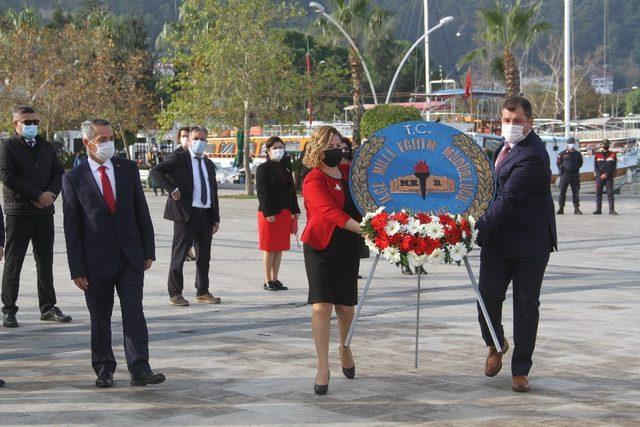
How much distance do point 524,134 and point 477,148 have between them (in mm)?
312

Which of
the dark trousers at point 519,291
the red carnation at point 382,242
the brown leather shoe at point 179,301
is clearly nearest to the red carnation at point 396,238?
the red carnation at point 382,242

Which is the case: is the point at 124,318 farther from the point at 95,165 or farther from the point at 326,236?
the point at 326,236

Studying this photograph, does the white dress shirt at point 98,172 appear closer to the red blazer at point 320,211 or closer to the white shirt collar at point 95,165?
the white shirt collar at point 95,165

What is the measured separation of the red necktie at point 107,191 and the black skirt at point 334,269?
51.1 inches

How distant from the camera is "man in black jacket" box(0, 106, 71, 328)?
10.1 metres

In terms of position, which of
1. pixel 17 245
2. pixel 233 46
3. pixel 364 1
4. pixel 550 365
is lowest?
pixel 550 365

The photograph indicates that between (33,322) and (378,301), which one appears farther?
(378,301)

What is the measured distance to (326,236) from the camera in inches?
296

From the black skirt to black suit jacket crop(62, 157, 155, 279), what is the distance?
1.13m

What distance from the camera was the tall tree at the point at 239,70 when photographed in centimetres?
3447

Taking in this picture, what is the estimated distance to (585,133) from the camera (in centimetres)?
8212

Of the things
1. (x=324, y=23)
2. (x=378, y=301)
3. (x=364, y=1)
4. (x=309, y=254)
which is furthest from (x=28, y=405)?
(x=324, y=23)

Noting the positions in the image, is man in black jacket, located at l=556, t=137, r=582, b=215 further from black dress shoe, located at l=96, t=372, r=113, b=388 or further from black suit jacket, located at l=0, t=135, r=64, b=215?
black dress shoe, located at l=96, t=372, r=113, b=388

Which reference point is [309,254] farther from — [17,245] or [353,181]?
[17,245]
